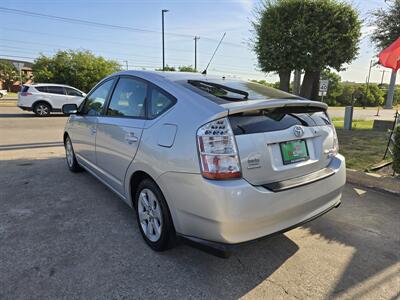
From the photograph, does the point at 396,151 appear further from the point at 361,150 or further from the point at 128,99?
the point at 128,99

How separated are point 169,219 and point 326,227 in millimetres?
1894

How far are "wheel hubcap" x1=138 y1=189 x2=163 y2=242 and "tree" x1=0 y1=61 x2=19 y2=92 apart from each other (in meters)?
69.3

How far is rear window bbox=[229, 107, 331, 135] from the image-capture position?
7.09ft

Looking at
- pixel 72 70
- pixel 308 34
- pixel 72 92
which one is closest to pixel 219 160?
pixel 308 34

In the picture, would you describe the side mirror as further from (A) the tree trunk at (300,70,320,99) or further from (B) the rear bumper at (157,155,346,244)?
(A) the tree trunk at (300,70,320,99)

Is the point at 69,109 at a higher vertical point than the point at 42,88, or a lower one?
lower

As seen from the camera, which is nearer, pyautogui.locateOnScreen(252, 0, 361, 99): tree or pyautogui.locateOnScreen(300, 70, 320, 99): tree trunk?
pyautogui.locateOnScreen(252, 0, 361, 99): tree

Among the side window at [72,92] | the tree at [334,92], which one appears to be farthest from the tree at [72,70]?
the tree at [334,92]

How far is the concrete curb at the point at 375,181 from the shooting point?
436 centimetres

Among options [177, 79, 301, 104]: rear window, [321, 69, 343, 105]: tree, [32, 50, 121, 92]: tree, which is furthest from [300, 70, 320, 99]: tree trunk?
[321, 69, 343, 105]: tree

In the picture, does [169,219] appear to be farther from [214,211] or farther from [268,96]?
[268,96]

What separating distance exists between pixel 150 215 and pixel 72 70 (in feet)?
95.0

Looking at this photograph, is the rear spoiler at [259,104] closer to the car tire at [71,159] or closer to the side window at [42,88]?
the car tire at [71,159]

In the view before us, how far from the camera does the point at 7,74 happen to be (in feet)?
198
